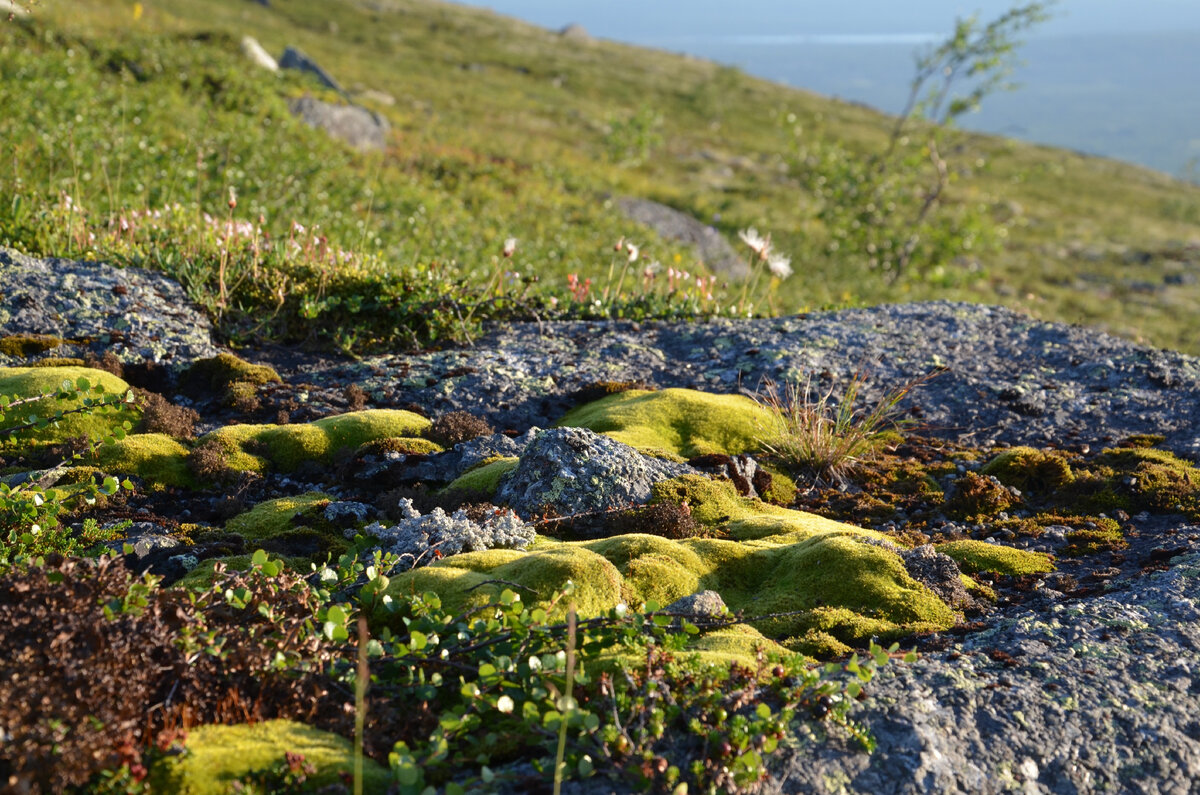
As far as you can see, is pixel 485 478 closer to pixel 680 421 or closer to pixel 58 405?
pixel 680 421

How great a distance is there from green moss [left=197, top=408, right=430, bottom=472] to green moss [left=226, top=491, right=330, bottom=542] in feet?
2.46

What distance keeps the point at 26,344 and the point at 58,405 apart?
225 centimetres

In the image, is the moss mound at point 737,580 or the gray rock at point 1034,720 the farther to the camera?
the moss mound at point 737,580

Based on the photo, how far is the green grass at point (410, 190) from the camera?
33.6 feet

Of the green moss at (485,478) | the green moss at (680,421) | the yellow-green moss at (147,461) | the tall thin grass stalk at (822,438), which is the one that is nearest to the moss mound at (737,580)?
the green moss at (485,478)

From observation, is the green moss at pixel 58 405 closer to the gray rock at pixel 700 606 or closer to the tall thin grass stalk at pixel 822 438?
the gray rock at pixel 700 606

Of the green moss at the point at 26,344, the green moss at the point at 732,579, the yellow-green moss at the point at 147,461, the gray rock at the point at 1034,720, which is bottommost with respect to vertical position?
the yellow-green moss at the point at 147,461

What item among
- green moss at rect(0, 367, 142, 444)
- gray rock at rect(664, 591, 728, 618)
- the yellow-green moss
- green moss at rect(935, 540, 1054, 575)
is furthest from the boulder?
gray rock at rect(664, 591, 728, 618)

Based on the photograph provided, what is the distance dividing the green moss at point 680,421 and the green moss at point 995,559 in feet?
6.86

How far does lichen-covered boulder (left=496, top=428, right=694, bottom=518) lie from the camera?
568 centimetres

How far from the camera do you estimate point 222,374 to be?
8.15 metres

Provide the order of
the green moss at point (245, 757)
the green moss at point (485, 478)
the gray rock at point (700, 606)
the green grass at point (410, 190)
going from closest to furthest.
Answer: the green moss at point (245, 757) < the gray rock at point (700, 606) < the green moss at point (485, 478) < the green grass at point (410, 190)

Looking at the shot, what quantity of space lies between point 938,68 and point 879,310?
68.3 ft

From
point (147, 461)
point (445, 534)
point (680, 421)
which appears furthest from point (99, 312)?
point (680, 421)
